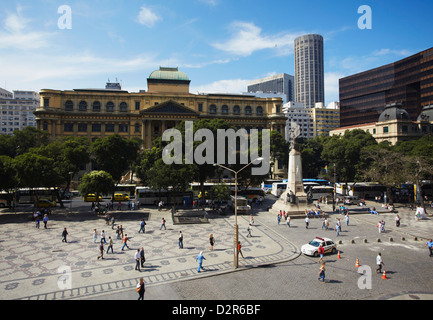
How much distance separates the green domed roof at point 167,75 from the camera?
3501 inches

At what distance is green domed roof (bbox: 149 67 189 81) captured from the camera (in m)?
88.9

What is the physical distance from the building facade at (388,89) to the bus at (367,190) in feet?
182

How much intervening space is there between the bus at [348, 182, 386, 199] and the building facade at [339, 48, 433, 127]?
55334 millimetres

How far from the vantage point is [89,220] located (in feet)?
113

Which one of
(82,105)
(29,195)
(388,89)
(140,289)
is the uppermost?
(388,89)

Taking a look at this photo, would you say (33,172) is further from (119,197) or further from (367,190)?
(367,190)

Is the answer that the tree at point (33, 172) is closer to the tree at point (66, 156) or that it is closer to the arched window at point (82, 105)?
the tree at point (66, 156)

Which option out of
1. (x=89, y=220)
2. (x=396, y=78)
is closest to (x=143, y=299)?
(x=89, y=220)

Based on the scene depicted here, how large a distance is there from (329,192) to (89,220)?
39.5 m

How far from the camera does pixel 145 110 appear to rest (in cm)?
7994

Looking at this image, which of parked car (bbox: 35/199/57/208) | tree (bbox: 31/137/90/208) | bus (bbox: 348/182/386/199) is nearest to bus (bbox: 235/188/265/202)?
bus (bbox: 348/182/386/199)

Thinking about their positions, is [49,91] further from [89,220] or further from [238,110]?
[89,220]

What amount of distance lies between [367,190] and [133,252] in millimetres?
45398

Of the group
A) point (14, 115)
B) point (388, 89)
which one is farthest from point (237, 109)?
point (14, 115)
